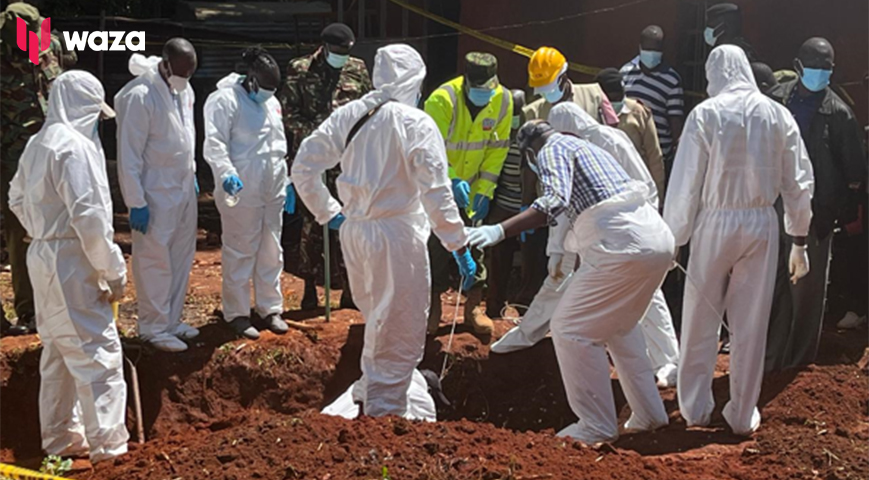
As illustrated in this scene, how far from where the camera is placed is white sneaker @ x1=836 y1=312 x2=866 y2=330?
9.64 m

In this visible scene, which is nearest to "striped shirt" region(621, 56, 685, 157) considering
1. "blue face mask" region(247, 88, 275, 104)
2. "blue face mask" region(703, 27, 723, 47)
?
"blue face mask" region(703, 27, 723, 47)

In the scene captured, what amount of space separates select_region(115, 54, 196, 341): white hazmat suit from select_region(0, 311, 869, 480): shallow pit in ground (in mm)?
472

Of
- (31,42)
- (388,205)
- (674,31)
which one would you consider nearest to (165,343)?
(388,205)

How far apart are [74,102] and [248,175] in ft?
5.68

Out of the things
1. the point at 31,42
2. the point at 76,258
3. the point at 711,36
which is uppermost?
the point at 711,36

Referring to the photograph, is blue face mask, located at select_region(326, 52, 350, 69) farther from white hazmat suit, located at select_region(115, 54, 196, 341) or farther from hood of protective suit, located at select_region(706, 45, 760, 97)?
hood of protective suit, located at select_region(706, 45, 760, 97)

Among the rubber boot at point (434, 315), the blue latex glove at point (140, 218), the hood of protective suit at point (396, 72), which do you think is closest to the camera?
the hood of protective suit at point (396, 72)

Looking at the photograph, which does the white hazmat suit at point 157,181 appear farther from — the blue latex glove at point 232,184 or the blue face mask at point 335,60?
the blue face mask at point 335,60

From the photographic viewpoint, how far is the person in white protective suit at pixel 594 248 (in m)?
6.80

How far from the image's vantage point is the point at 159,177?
8.09 meters

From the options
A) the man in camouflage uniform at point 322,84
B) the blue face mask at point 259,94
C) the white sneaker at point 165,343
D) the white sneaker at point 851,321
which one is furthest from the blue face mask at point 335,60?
the white sneaker at point 851,321

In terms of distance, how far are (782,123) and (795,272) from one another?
3.39 ft

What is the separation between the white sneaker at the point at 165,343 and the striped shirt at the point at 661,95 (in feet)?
13.7

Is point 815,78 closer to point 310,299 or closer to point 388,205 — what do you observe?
point 388,205
